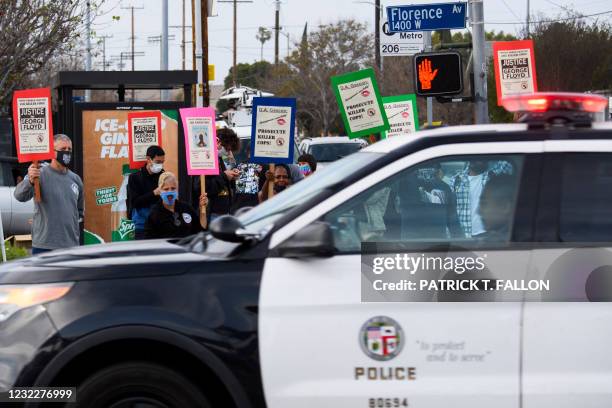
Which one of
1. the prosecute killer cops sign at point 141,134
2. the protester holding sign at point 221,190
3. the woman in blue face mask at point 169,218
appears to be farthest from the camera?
the prosecute killer cops sign at point 141,134

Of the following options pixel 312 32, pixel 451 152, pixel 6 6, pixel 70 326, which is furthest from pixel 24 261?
pixel 312 32

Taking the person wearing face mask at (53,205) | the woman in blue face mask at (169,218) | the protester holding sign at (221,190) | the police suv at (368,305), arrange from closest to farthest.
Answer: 1. the police suv at (368,305)
2. the woman in blue face mask at (169,218)
3. the person wearing face mask at (53,205)
4. the protester holding sign at (221,190)

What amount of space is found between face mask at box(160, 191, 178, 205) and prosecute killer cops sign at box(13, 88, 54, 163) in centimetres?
169

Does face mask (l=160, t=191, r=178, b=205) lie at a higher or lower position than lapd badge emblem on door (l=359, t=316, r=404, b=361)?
higher

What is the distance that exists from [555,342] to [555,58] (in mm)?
39153

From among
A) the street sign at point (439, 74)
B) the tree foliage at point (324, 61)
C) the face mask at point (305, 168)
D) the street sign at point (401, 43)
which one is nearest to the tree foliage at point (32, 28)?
the face mask at point (305, 168)

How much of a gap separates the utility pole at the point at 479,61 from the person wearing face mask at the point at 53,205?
15.1 feet

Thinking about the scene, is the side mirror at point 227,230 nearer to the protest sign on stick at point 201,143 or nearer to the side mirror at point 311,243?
the side mirror at point 311,243

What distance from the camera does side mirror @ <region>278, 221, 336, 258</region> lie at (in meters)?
4.84

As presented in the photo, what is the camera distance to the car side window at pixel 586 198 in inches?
194

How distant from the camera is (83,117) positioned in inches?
539

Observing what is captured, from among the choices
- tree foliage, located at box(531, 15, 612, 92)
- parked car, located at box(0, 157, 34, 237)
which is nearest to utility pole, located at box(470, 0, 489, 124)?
parked car, located at box(0, 157, 34, 237)

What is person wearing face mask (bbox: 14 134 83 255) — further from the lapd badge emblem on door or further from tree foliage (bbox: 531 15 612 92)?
tree foliage (bbox: 531 15 612 92)

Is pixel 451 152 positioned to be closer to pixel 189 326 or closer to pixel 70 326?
pixel 189 326
